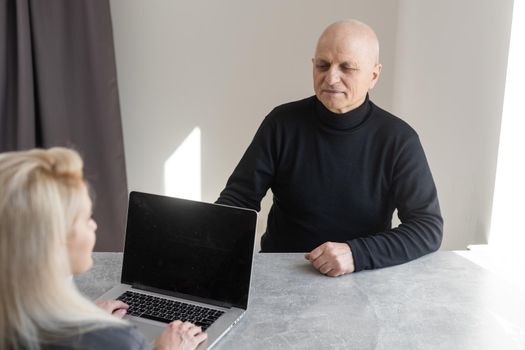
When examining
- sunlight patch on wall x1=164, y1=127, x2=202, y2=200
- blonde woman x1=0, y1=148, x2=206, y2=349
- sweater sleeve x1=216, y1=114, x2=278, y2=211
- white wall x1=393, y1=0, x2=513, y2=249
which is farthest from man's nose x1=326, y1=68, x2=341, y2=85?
sunlight patch on wall x1=164, y1=127, x2=202, y2=200

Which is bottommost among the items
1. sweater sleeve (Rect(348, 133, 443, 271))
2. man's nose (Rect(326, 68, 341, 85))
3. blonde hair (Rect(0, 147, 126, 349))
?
sweater sleeve (Rect(348, 133, 443, 271))

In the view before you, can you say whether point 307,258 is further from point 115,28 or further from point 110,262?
point 115,28

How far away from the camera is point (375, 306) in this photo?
1.39 metres

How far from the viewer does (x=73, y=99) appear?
2.79 metres

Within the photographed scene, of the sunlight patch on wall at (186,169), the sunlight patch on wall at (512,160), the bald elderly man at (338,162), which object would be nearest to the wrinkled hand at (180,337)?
the bald elderly man at (338,162)

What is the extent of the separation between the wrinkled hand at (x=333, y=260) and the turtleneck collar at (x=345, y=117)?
458 mm

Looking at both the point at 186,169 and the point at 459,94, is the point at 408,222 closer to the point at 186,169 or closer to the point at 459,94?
the point at 459,94

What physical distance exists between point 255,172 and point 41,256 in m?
1.09

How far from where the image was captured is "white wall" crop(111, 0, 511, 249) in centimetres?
255

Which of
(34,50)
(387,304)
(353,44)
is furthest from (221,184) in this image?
(387,304)

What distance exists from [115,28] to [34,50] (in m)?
0.37

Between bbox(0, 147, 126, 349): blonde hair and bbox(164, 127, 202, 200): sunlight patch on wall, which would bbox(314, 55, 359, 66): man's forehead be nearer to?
bbox(0, 147, 126, 349): blonde hair

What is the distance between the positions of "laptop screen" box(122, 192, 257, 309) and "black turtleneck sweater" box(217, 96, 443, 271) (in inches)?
18.6

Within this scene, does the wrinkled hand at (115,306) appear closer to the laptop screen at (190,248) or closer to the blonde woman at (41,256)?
the laptop screen at (190,248)
